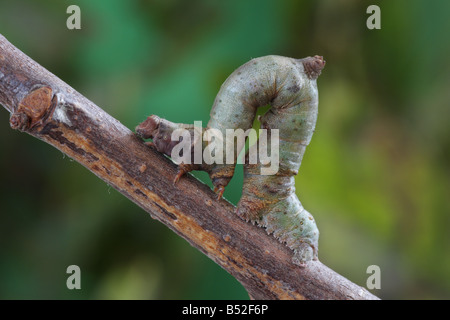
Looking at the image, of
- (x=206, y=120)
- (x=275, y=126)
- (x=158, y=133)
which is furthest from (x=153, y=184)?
(x=206, y=120)

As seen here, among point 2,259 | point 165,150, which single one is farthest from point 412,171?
point 2,259

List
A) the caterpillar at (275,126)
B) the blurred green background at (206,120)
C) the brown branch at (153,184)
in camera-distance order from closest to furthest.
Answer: the brown branch at (153,184), the caterpillar at (275,126), the blurred green background at (206,120)

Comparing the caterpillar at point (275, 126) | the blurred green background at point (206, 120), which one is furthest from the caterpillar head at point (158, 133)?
the blurred green background at point (206, 120)

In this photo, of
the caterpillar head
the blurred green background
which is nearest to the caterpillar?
the caterpillar head

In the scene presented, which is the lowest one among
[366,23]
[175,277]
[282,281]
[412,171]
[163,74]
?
[282,281]

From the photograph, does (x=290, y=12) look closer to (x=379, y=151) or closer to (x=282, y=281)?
(x=379, y=151)

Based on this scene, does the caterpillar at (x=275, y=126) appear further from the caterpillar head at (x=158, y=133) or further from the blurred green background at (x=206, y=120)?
the blurred green background at (x=206, y=120)
